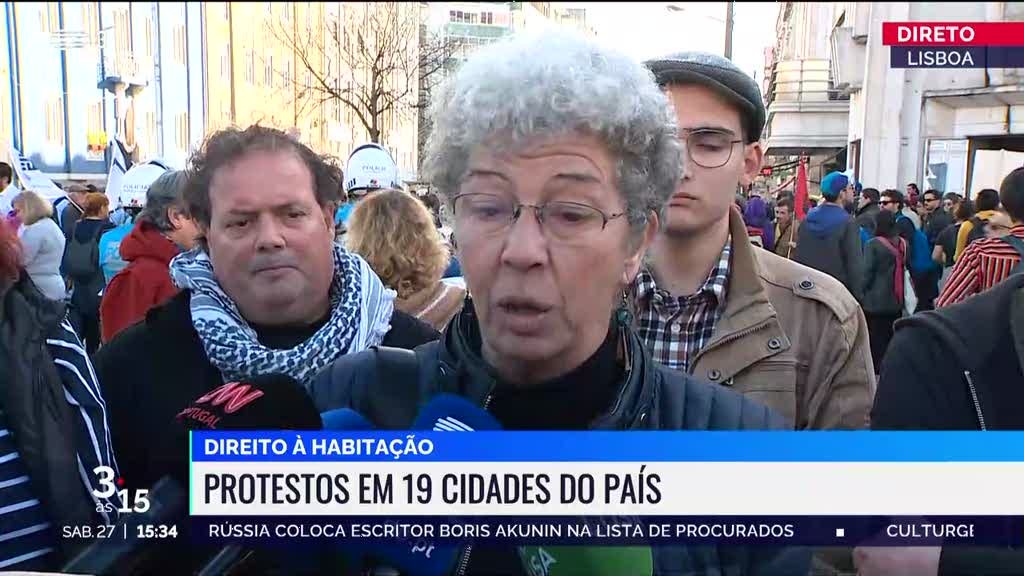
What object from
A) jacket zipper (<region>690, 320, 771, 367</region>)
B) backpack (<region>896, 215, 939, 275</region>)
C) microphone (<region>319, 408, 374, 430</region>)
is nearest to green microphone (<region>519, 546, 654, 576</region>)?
microphone (<region>319, 408, 374, 430</region>)

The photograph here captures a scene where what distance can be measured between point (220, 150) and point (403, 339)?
538 millimetres

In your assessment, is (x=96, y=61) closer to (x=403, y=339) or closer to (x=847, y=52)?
(x=403, y=339)

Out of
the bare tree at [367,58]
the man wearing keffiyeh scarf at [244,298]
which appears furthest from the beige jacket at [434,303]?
the man wearing keffiyeh scarf at [244,298]

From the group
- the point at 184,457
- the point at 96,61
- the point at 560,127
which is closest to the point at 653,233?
the point at 560,127

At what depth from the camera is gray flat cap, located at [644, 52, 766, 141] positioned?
1777mm

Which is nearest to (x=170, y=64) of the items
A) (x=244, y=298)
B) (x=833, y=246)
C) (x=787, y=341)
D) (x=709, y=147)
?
(x=244, y=298)

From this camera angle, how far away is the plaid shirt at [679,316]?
1926mm

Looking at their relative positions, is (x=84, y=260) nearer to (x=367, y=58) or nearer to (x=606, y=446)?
(x=367, y=58)

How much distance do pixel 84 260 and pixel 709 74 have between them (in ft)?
17.3

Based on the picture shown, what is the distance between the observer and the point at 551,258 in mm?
1156

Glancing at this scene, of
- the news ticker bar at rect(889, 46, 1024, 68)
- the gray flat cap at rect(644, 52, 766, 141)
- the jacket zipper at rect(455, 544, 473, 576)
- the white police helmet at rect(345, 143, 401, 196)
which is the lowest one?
the jacket zipper at rect(455, 544, 473, 576)

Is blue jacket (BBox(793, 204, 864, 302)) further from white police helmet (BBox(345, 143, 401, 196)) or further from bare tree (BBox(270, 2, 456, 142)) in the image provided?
bare tree (BBox(270, 2, 456, 142))

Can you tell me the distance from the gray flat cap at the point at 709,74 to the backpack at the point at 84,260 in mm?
5129

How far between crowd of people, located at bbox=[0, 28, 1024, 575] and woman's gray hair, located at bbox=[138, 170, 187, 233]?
3.23 feet
